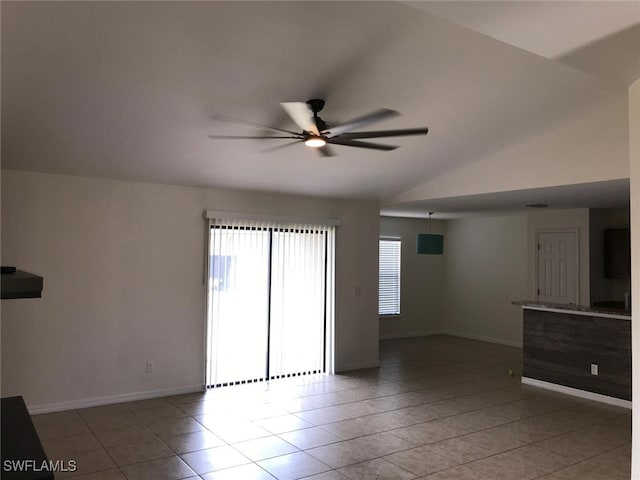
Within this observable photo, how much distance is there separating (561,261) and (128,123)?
6.44 m

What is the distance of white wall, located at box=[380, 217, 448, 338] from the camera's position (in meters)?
9.43

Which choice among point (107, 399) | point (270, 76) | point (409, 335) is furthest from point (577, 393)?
point (107, 399)

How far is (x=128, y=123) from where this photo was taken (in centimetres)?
396

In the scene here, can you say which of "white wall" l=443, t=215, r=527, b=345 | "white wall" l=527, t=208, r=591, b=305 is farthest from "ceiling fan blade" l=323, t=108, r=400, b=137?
"white wall" l=443, t=215, r=527, b=345

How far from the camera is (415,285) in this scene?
9719 mm

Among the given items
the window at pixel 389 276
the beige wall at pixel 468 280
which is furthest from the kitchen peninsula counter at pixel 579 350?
the window at pixel 389 276

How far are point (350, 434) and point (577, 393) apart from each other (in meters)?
3.06

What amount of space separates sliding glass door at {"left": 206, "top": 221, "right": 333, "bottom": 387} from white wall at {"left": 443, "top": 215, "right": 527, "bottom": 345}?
160 inches

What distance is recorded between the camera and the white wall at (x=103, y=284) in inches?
184

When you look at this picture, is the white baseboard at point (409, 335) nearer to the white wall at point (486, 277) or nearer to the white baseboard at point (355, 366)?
the white wall at point (486, 277)

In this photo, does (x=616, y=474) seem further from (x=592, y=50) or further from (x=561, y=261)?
(x=561, y=261)

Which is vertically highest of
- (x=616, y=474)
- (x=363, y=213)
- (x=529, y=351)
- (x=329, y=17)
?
(x=329, y=17)

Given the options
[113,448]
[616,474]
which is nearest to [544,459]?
[616,474]

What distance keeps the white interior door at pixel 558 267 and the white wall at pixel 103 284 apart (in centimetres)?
454
